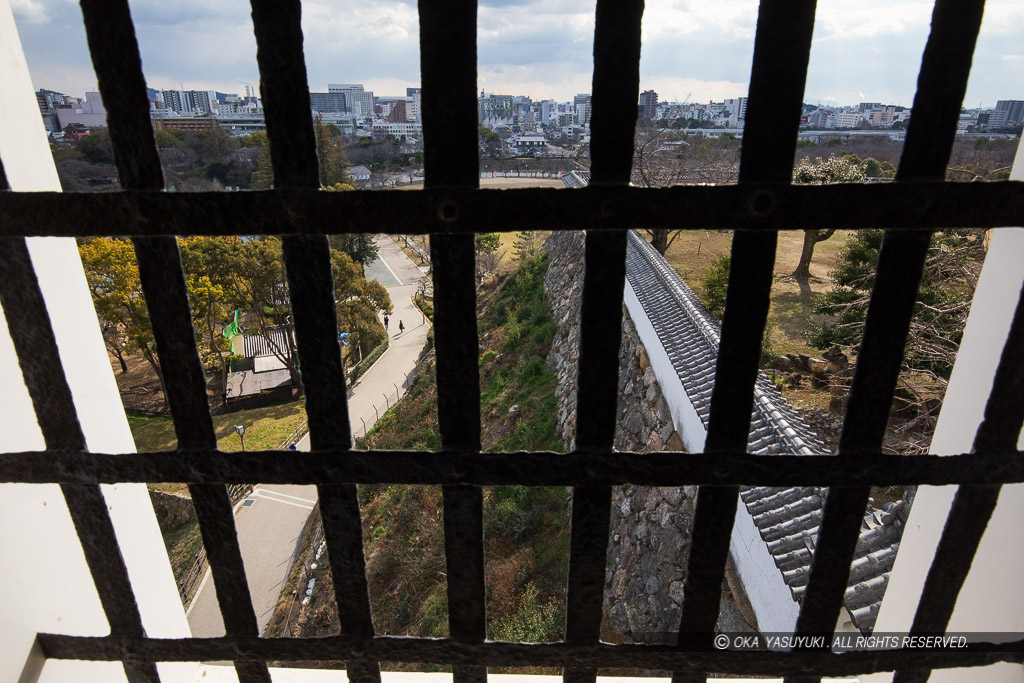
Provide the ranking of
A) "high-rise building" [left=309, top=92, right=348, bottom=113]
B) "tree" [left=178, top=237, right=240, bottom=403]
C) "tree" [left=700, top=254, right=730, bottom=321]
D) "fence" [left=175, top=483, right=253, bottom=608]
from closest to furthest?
"fence" [left=175, top=483, right=253, bottom=608]
"tree" [left=700, top=254, right=730, bottom=321]
"tree" [left=178, top=237, right=240, bottom=403]
"high-rise building" [left=309, top=92, right=348, bottom=113]

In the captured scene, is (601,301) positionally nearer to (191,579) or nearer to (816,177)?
(191,579)

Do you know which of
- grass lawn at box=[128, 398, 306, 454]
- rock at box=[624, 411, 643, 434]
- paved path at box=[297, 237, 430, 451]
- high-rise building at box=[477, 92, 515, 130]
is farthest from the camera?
high-rise building at box=[477, 92, 515, 130]

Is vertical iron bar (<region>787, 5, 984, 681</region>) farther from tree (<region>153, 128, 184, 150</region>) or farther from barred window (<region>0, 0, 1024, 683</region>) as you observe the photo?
tree (<region>153, 128, 184, 150</region>)

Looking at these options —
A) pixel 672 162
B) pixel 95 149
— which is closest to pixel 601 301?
pixel 95 149

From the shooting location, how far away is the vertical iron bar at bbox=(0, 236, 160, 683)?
101 centimetres

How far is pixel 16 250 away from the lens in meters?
0.99

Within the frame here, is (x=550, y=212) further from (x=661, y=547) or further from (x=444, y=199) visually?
(x=661, y=547)

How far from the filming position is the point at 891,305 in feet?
3.14

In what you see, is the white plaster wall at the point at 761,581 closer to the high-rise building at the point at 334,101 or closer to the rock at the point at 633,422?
the rock at the point at 633,422

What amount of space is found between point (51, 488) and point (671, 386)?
5.13 m

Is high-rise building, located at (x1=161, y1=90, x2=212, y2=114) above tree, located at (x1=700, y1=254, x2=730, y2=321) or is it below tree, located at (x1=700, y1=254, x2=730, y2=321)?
above

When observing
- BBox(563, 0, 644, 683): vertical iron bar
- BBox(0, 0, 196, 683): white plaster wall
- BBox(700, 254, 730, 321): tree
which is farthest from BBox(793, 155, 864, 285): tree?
BBox(0, 0, 196, 683): white plaster wall

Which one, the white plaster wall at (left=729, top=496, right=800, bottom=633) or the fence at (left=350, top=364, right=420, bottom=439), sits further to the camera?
the fence at (left=350, top=364, right=420, bottom=439)

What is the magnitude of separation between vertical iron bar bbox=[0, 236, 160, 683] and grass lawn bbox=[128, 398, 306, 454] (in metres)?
11.0
